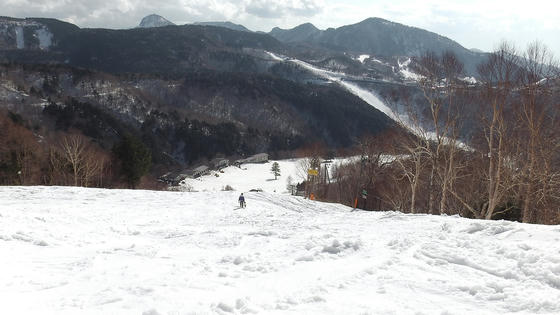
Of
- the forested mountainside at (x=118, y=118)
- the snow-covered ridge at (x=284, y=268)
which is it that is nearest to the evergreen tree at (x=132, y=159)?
the snow-covered ridge at (x=284, y=268)

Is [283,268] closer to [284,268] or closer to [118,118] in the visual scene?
[284,268]

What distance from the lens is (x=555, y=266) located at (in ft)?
26.9

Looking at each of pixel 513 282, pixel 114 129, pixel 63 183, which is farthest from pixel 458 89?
pixel 114 129

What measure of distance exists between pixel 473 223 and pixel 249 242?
742 cm

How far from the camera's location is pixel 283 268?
31.3ft

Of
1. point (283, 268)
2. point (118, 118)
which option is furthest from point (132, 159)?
point (118, 118)

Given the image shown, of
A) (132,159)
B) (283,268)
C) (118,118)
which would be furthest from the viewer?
(118,118)

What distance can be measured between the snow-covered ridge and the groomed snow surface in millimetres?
28

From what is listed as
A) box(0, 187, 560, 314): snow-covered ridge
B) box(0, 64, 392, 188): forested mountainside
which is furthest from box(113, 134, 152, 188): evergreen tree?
box(0, 64, 392, 188): forested mountainside

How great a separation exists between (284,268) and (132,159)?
4450 centimetres

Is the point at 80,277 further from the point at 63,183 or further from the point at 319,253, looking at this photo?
the point at 63,183

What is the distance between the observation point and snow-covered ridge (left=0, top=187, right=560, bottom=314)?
7125 mm

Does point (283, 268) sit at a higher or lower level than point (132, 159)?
higher

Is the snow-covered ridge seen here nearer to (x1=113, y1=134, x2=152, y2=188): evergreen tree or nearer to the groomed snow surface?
the groomed snow surface
